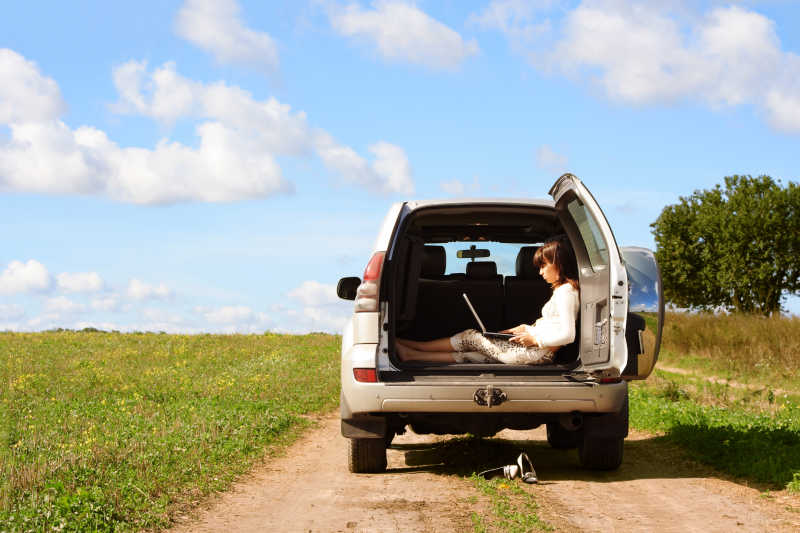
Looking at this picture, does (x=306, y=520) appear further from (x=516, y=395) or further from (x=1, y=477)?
(x=1, y=477)

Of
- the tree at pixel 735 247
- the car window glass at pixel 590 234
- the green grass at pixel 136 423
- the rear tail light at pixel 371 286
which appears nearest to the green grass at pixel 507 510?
the rear tail light at pixel 371 286

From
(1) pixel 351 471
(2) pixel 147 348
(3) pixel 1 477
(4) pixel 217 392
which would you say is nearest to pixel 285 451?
(1) pixel 351 471

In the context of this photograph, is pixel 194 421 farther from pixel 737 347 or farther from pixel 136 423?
pixel 737 347

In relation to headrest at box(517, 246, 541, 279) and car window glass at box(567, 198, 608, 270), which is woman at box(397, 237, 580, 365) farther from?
headrest at box(517, 246, 541, 279)

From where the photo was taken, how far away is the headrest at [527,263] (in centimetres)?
944

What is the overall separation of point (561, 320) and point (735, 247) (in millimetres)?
45890

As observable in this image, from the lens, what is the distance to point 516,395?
24.1 ft

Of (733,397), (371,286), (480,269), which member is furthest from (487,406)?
(733,397)

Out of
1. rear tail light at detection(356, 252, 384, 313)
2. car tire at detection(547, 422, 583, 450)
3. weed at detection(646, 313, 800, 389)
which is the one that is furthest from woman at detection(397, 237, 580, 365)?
weed at detection(646, 313, 800, 389)

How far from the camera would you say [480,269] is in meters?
9.52

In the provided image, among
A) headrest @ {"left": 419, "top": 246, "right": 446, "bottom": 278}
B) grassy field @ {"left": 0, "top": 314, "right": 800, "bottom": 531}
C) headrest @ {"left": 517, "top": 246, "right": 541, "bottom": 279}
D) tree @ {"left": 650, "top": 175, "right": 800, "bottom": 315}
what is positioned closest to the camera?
grassy field @ {"left": 0, "top": 314, "right": 800, "bottom": 531}

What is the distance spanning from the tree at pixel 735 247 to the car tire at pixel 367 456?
44916 millimetres

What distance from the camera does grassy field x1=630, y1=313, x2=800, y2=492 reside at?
8703 mm

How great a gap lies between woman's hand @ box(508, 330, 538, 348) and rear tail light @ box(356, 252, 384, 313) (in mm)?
1563
